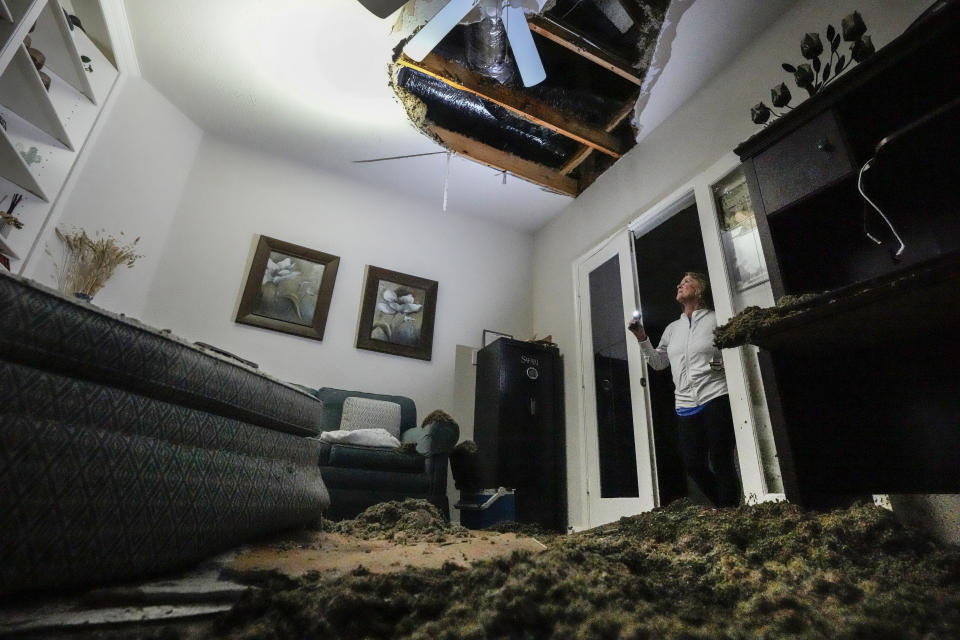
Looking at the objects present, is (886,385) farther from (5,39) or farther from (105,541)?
(5,39)

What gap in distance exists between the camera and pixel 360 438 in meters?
2.67

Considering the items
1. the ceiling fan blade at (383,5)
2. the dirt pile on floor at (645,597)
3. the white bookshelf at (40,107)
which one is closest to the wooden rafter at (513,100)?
the ceiling fan blade at (383,5)

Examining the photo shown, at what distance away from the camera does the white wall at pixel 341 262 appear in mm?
3447

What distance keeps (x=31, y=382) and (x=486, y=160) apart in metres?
3.44

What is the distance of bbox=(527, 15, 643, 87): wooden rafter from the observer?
2.57 meters

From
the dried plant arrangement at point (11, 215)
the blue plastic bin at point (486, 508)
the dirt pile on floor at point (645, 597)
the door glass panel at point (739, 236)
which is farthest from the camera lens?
the blue plastic bin at point (486, 508)

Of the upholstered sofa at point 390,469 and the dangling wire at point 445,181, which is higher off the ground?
the dangling wire at point 445,181

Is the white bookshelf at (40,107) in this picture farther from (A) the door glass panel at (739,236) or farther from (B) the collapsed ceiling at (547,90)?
(A) the door glass panel at (739,236)

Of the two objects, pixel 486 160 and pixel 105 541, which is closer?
pixel 105 541

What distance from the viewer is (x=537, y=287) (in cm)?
461

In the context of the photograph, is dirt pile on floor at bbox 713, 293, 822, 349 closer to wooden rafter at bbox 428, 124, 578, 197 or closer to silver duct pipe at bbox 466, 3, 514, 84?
silver duct pipe at bbox 466, 3, 514, 84

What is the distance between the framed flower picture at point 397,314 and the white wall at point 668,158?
1141mm

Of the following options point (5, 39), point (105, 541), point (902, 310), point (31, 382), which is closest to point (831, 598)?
point (902, 310)

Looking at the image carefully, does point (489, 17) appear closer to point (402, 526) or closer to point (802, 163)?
point (802, 163)
